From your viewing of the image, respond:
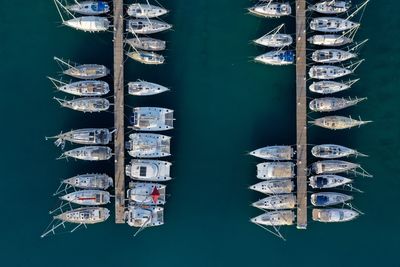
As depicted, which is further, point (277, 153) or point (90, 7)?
point (277, 153)

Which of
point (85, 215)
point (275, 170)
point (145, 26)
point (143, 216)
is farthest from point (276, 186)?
point (145, 26)

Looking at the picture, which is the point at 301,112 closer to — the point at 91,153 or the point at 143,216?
the point at 143,216

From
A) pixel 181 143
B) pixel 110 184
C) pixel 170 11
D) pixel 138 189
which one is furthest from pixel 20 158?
pixel 170 11

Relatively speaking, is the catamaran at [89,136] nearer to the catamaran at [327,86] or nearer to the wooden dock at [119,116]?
the wooden dock at [119,116]

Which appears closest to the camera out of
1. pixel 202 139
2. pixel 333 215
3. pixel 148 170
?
pixel 148 170

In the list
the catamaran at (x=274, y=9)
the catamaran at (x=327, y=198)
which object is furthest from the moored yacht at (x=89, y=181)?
the catamaran at (x=274, y=9)
